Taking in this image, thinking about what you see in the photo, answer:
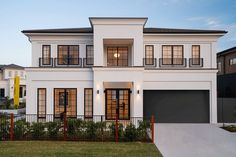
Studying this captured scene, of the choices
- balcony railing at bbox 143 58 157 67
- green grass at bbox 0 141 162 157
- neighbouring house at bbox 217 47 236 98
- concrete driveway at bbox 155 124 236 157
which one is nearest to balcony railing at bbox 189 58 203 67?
balcony railing at bbox 143 58 157 67

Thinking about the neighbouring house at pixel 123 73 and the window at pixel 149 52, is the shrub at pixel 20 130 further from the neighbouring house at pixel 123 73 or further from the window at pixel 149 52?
the window at pixel 149 52

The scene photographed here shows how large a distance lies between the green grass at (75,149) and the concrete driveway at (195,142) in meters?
0.91

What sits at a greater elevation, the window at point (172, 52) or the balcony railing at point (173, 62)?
the window at point (172, 52)

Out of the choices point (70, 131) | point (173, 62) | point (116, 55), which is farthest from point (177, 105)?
point (70, 131)

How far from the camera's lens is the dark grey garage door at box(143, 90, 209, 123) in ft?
56.4

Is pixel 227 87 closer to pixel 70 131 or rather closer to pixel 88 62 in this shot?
pixel 88 62

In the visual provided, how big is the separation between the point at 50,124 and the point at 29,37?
9592 mm

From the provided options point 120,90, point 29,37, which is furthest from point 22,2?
point 120,90

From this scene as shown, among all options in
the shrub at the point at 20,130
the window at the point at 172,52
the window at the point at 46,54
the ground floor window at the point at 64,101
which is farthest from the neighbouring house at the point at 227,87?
the window at the point at 46,54

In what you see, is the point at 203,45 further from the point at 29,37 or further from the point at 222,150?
the point at 29,37

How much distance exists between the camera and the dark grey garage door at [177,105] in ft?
56.4

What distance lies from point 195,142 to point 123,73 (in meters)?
7.01

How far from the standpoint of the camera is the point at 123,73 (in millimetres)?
15875

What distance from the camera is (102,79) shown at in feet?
52.3
